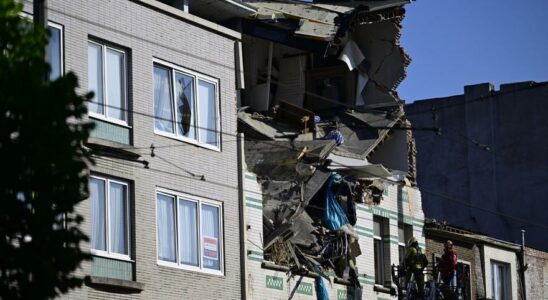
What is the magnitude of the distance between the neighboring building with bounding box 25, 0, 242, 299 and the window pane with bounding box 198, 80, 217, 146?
2 centimetres

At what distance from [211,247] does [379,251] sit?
27.6ft

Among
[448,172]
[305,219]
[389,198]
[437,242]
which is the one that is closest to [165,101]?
[305,219]

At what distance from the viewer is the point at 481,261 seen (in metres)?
45.6

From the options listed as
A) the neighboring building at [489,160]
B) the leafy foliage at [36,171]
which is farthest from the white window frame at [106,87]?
the neighboring building at [489,160]

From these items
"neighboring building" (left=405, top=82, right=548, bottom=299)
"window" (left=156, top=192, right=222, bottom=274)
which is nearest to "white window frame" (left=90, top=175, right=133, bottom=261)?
"window" (left=156, top=192, right=222, bottom=274)

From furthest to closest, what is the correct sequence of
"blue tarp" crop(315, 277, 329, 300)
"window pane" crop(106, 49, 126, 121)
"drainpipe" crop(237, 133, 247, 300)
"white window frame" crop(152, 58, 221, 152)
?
"blue tarp" crop(315, 277, 329, 300)
"drainpipe" crop(237, 133, 247, 300)
"white window frame" crop(152, 58, 221, 152)
"window pane" crop(106, 49, 126, 121)

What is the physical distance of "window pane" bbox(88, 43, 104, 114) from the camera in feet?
99.5

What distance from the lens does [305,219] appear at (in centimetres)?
3678

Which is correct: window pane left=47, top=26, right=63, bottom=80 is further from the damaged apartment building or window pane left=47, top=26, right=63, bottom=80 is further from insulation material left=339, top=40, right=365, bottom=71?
insulation material left=339, top=40, right=365, bottom=71

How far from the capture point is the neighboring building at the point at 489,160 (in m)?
55.3

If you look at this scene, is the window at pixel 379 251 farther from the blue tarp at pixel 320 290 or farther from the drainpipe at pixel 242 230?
the drainpipe at pixel 242 230

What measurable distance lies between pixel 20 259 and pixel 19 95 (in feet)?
6.57

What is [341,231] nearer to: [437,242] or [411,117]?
[437,242]

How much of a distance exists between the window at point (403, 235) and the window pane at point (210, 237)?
932cm
